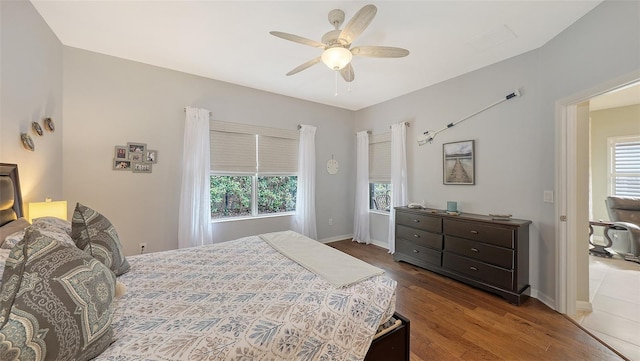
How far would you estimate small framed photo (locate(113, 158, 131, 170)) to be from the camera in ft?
9.41

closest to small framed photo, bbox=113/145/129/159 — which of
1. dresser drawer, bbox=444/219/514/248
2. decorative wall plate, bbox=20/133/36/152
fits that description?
decorative wall plate, bbox=20/133/36/152

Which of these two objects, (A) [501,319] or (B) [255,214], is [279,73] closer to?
(B) [255,214]

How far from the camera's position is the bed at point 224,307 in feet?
2.95

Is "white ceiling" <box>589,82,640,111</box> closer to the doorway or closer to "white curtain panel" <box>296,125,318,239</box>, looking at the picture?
the doorway

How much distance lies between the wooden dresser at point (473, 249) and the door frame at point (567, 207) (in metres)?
0.29

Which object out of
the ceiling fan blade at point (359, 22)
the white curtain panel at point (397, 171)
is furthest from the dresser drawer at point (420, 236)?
the ceiling fan blade at point (359, 22)

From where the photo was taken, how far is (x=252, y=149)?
3.80m

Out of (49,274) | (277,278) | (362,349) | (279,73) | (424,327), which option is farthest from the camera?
(279,73)

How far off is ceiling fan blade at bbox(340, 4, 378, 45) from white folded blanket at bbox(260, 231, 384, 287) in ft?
5.80

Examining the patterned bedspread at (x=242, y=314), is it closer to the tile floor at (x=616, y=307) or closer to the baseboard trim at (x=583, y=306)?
the tile floor at (x=616, y=307)

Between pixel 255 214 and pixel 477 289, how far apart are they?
10.6ft

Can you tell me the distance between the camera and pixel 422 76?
328 cm

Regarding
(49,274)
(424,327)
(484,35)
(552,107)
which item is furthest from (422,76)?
(49,274)

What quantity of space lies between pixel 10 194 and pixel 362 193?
168 inches
